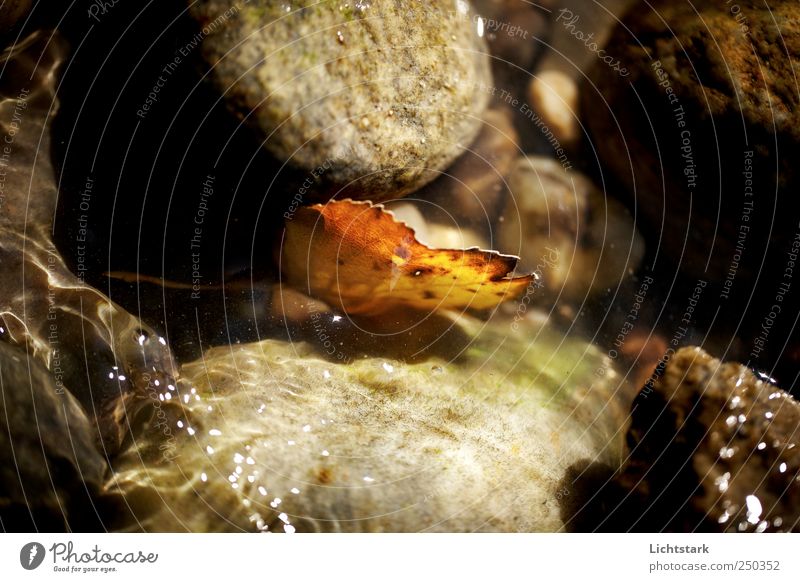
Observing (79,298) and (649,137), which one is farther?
(649,137)
